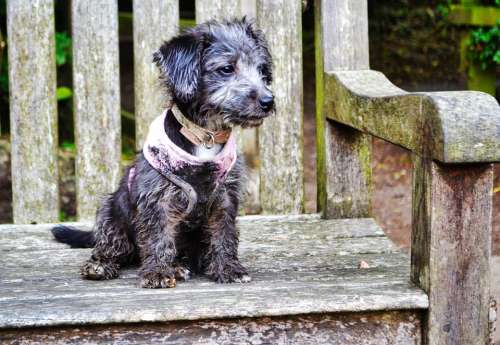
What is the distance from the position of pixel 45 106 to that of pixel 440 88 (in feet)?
14.7

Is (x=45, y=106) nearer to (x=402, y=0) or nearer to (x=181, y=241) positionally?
(x=181, y=241)

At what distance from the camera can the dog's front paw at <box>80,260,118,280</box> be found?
2590 mm

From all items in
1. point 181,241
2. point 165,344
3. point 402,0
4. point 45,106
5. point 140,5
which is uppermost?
point 402,0

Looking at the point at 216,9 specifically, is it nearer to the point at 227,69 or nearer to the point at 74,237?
the point at 227,69

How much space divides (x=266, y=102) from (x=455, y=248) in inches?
29.5

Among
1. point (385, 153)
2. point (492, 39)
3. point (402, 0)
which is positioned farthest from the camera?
point (402, 0)

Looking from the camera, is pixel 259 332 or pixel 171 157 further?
pixel 171 157

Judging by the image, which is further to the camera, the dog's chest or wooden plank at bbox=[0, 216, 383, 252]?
wooden plank at bbox=[0, 216, 383, 252]

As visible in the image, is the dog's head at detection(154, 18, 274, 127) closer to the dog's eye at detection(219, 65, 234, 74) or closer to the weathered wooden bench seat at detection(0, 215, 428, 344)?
the dog's eye at detection(219, 65, 234, 74)

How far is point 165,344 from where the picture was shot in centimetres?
227

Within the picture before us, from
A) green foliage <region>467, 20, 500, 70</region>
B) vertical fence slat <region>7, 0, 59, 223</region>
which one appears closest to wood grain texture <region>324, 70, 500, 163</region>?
vertical fence slat <region>7, 0, 59, 223</region>

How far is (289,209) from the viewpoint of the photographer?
3543 mm

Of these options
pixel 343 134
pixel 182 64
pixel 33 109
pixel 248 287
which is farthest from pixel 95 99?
pixel 248 287

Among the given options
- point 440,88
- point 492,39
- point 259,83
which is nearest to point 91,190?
point 259,83
